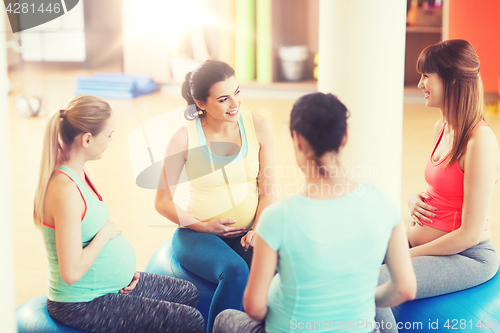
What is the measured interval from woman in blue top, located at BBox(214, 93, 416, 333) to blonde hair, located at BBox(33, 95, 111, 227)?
2.05 feet

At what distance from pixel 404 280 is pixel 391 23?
4.01ft

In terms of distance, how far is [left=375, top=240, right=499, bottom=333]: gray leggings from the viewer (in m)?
1.75

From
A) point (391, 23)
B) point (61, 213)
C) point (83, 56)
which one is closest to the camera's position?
point (61, 213)

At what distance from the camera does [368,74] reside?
2.22 m

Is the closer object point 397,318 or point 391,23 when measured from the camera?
point 397,318

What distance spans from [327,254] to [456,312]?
0.75 metres

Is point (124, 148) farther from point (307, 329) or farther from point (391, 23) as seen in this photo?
point (307, 329)

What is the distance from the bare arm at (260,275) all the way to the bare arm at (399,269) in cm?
28

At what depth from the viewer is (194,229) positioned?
2.02 m

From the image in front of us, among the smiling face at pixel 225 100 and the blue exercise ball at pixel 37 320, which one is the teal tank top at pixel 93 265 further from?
the smiling face at pixel 225 100

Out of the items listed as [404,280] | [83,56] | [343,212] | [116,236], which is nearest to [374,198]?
[343,212]

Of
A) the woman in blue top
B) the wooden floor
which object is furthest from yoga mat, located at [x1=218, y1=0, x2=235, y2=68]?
the woman in blue top

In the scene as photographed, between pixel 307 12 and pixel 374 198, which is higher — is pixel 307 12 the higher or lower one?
the higher one

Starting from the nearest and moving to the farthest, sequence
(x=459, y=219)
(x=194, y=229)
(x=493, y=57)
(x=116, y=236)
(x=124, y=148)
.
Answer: (x=116, y=236)
(x=459, y=219)
(x=194, y=229)
(x=124, y=148)
(x=493, y=57)
